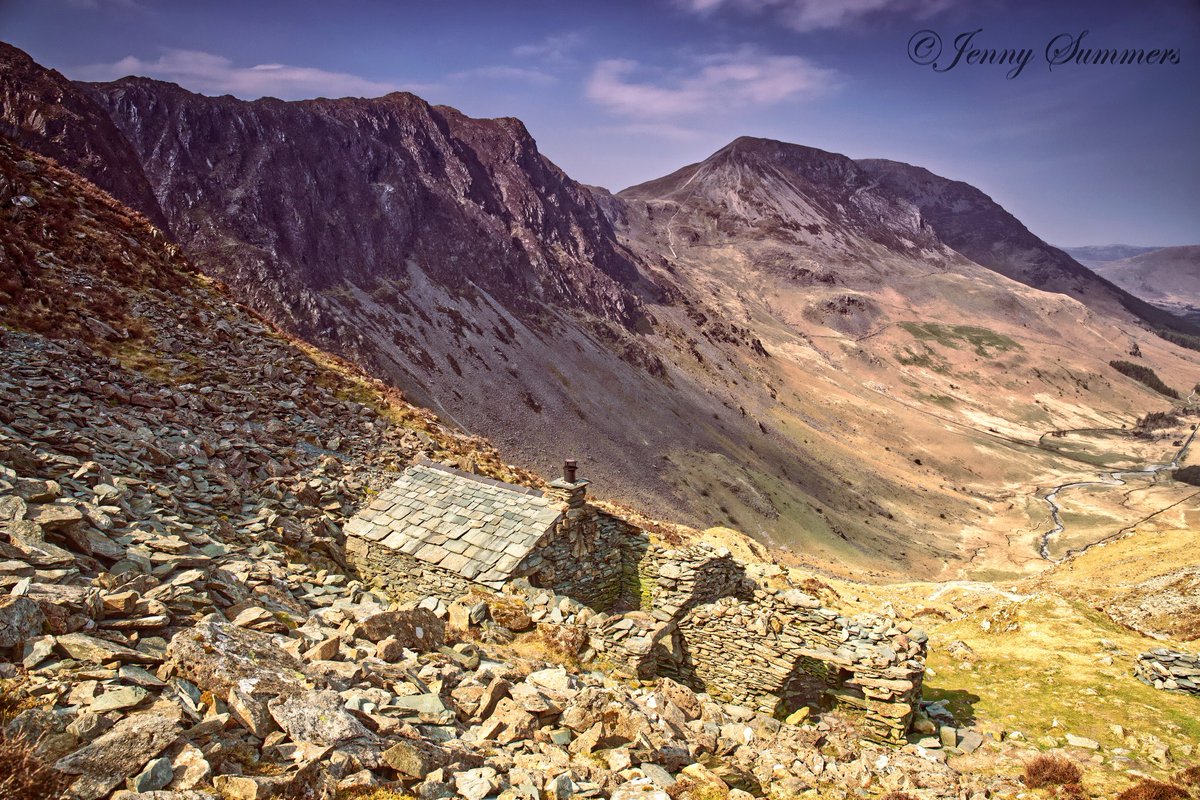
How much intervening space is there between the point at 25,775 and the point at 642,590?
16183 millimetres

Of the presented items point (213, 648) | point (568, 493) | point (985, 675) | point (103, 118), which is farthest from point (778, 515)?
point (103, 118)

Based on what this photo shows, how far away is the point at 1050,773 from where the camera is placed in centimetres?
1340

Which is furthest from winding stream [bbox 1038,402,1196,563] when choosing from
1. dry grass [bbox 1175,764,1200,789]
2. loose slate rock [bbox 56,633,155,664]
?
loose slate rock [bbox 56,633,155,664]

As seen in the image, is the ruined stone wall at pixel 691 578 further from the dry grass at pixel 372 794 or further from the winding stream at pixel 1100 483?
the winding stream at pixel 1100 483

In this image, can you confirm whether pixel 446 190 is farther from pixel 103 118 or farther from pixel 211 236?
pixel 103 118

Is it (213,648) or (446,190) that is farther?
(446,190)

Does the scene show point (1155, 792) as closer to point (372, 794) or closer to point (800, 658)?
point (800, 658)

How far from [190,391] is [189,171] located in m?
80.1

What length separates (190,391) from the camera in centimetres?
2012

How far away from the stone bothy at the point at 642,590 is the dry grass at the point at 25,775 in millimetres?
10565

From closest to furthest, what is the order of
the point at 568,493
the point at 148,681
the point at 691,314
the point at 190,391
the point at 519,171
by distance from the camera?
1. the point at 148,681
2. the point at 568,493
3. the point at 190,391
4. the point at 519,171
5. the point at 691,314

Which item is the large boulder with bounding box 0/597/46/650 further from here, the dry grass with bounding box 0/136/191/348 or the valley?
the dry grass with bounding box 0/136/191/348

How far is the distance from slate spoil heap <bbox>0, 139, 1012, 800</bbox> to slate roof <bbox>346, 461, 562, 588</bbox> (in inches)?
40.7

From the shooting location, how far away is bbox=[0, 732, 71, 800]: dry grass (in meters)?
5.36
